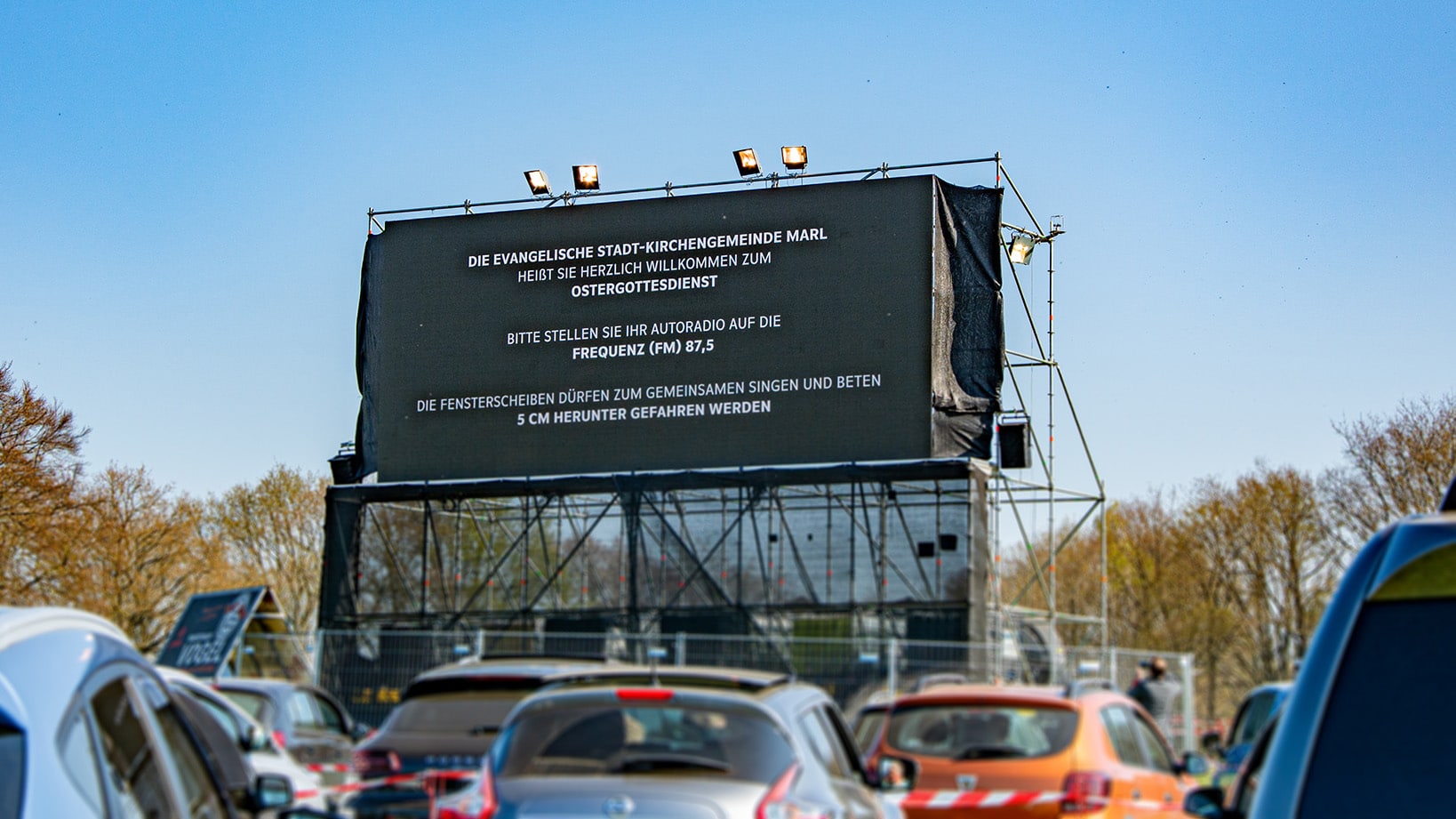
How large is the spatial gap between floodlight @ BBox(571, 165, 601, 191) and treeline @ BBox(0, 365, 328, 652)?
15.1m

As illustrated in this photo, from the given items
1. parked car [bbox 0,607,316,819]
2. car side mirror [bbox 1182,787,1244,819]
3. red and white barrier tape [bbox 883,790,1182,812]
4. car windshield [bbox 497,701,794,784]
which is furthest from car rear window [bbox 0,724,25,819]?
red and white barrier tape [bbox 883,790,1182,812]

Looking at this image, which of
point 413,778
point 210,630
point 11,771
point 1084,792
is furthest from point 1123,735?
point 210,630

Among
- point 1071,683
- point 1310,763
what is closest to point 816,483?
point 1071,683

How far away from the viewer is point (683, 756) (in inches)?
260

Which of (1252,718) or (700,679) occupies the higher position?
(700,679)

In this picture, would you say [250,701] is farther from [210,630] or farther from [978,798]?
[210,630]

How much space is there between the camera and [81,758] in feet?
13.5

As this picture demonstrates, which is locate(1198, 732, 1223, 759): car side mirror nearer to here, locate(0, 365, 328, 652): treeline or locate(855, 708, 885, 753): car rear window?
locate(855, 708, 885, 753): car rear window

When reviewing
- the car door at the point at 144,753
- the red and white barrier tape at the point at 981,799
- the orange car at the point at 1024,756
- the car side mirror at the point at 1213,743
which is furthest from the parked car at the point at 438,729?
the car side mirror at the point at 1213,743

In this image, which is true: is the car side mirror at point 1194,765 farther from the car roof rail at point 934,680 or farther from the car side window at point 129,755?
the car side window at point 129,755

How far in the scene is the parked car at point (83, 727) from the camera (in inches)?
155

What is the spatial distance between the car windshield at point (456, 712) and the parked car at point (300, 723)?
2717 mm

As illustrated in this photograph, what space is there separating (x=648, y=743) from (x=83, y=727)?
3.19 m

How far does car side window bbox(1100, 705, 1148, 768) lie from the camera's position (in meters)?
10.6
